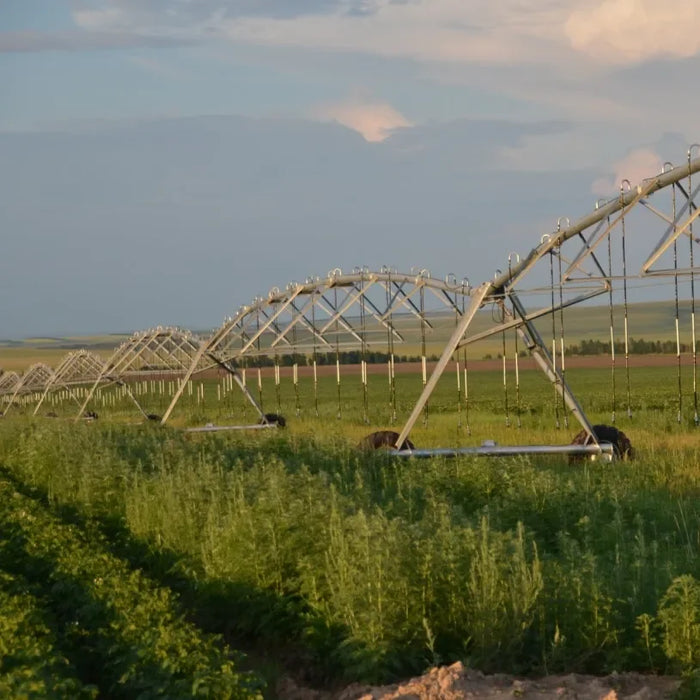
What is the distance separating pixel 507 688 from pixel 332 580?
2033mm

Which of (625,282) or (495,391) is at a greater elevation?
(625,282)

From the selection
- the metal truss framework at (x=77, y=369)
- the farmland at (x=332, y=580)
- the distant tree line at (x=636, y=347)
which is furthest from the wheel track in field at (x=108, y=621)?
the distant tree line at (x=636, y=347)

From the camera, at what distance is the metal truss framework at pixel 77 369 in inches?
1665

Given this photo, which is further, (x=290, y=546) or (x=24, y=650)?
(x=290, y=546)

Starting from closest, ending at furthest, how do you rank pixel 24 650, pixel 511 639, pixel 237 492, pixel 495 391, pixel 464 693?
pixel 464 693, pixel 24 650, pixel 511 639, pixel 237 492, pixel 495 391

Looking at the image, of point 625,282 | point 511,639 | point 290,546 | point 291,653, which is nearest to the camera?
point 511,639

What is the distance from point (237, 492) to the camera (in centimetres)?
1158

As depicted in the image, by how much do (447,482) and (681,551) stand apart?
4235 millimetres

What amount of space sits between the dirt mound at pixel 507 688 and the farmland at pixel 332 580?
290 mm

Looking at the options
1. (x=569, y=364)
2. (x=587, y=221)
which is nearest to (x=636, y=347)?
(x=569, y=364)

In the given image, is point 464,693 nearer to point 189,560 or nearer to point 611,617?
point 611,617

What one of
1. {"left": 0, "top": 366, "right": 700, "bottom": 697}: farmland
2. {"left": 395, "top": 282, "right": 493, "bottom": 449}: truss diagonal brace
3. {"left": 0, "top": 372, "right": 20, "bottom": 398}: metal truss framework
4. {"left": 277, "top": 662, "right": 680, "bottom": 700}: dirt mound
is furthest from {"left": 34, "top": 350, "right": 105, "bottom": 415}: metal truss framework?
{"left": 277, "top": 662, "right": 680, "bottom": 700}: dirt mound

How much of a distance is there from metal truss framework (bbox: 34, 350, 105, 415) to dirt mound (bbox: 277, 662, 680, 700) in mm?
35239

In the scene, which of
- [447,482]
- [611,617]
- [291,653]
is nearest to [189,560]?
[291,653]
